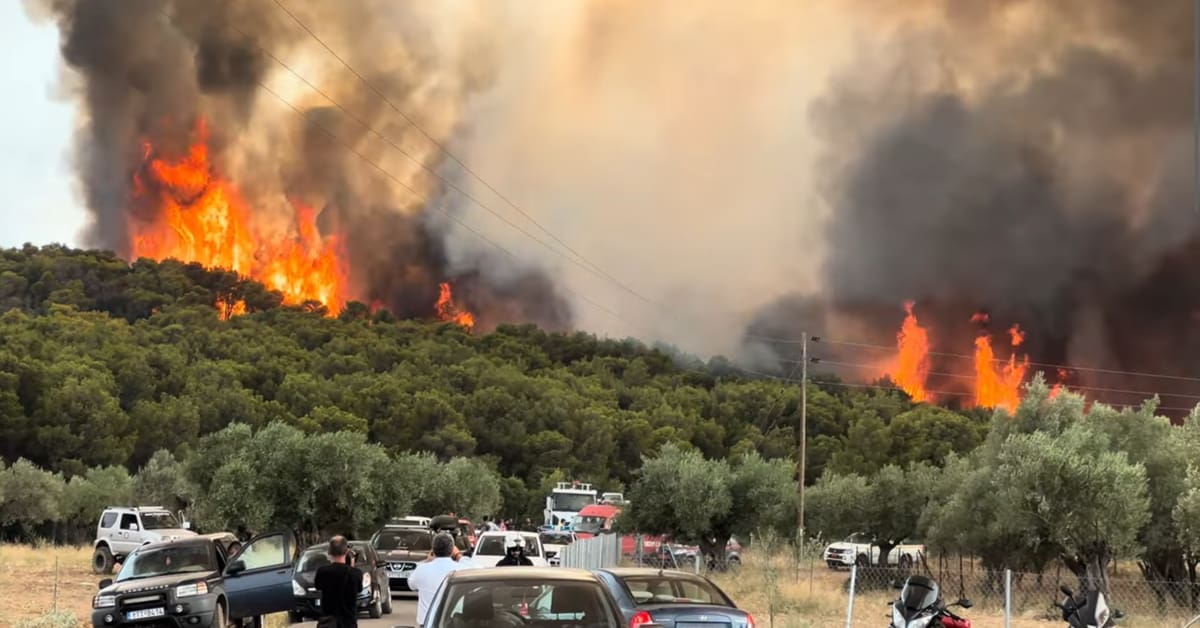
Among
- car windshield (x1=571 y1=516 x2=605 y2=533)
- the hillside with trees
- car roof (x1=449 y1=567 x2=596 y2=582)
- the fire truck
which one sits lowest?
car roof (x1=449 y1=567 x2=596 y2=582)

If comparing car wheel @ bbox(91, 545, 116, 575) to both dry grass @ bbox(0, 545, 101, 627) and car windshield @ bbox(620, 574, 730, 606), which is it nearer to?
dry grass @ bbox(0, 545, 101, 627)

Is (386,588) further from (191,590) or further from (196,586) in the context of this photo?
(191,590)

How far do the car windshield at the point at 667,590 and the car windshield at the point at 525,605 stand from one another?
6625 millimetres

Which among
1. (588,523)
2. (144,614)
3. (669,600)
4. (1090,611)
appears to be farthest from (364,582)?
(588,523)

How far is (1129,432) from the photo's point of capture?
42062 millimetres

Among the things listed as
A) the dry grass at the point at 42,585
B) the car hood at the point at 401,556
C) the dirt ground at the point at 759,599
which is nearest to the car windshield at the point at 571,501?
the dry grass at the point at 42,585

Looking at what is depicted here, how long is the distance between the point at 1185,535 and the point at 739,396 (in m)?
87.5

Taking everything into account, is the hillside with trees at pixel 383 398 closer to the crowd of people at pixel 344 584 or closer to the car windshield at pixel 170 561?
the car windshield at pixel 170 561

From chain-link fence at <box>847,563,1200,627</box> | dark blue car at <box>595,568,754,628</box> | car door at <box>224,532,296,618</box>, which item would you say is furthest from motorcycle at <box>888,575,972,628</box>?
chain-link fence at <box>847,563,1200,627</box>

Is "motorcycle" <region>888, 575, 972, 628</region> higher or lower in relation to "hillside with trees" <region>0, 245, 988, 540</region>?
lower

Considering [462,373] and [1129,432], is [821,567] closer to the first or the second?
[1129,432]

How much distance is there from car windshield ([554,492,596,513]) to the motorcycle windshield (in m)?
58.0

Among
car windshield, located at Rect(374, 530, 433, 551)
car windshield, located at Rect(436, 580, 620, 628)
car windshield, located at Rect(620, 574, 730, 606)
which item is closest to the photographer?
car windshield, located at Rect(436, 580, 620, 628)

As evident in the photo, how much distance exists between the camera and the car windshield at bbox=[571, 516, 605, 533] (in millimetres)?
64500
